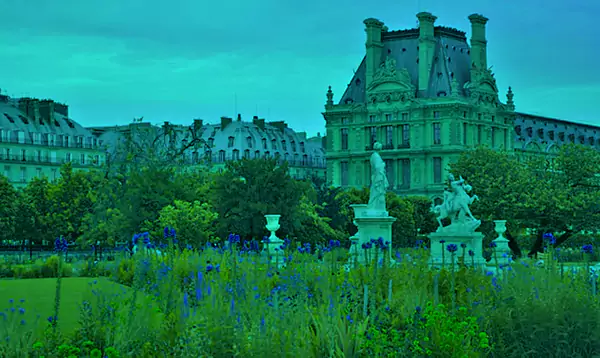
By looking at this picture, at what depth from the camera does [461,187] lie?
31.5m

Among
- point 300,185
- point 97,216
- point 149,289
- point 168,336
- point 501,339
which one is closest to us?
point 168,336

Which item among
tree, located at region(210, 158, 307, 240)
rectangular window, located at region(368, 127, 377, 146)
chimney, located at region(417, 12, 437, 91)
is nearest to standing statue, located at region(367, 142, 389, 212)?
tree, located at region(210, 158, 307, 240)

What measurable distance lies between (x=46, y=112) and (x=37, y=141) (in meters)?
3.57

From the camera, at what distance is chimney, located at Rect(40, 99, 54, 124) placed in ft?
314

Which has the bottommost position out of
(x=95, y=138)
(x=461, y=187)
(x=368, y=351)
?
(x=368, y=351)

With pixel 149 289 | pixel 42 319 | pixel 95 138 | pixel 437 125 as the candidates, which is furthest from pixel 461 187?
pixel 95 138

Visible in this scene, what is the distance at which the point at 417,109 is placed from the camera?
3834 inches

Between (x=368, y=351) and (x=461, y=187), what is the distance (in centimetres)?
1956

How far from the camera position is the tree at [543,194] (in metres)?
52.6

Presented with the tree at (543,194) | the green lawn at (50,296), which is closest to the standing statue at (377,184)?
the green lawn at (50,296)

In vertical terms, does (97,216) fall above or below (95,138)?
below

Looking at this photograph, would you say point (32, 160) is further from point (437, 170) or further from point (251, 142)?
point (437, 170)

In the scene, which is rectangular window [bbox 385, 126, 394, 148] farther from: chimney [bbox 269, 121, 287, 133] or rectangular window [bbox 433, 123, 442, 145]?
chimney [bbox 269, 121, 287, 133]

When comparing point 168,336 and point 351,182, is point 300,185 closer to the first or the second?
point 168,336
